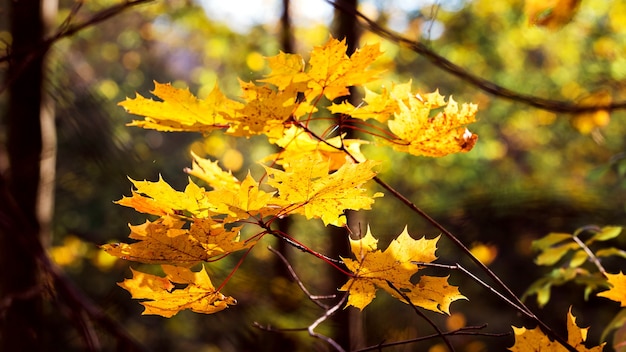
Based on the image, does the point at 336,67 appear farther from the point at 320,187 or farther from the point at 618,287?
the point at 618,287

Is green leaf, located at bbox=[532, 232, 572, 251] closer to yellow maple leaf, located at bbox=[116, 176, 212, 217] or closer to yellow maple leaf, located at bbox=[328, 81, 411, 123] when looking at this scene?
yellow maple leaf, located at bbox=[328, 81, 411, 123]

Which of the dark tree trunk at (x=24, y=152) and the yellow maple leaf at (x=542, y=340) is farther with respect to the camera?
the dark tree trunk at (x=24, y=152)

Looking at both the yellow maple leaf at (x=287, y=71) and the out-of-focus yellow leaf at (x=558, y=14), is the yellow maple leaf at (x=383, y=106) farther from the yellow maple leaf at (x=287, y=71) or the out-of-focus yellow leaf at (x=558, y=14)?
the out-of-focus yellow leaf at (x=558, y=14)

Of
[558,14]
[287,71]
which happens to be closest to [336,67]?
[287,71]

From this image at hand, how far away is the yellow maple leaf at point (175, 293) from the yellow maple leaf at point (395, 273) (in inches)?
5.0

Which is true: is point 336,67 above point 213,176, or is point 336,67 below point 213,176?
above

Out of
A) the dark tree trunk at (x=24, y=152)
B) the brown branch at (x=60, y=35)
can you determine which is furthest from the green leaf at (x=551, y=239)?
the dark tree trunk at (x=24, y=152)

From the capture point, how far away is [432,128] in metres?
0.61

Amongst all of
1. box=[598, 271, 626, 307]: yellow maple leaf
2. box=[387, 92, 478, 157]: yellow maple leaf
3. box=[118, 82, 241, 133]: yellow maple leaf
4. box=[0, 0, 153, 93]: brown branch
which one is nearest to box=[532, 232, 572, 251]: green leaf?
box=[598, 271, 626, 307]: yellow maple leaf

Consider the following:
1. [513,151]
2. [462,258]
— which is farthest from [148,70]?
[462,258]

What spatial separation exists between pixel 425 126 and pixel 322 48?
0.15 meters

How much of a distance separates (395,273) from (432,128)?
0.56 ft

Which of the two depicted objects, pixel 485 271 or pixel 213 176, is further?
pixel 213 176

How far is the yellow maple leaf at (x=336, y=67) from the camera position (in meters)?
0.55
